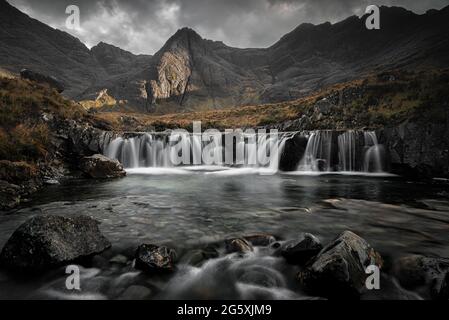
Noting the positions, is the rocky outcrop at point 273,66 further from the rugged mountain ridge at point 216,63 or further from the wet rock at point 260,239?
the wet rock at point 260,239

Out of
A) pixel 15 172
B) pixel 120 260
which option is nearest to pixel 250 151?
pixel 15 172

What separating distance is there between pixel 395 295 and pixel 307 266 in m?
1.60

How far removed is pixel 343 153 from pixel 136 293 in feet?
73.8

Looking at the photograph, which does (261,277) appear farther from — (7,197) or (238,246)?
(7,197)

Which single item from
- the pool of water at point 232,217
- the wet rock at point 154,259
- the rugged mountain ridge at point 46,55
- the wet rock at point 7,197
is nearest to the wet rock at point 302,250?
the pool of water at point 232,217

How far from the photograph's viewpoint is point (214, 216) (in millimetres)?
10352

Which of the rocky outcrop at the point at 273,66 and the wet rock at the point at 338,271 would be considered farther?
the rocky outcrop at the point at 273,66

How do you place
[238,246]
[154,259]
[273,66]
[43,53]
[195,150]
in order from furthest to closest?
[273,66] < [43,53] < [195,150] < [238,246] < [154,259]

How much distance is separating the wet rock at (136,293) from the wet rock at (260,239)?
3.20 m

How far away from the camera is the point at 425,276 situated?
17.2 ft

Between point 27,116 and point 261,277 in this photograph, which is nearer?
point 261,277

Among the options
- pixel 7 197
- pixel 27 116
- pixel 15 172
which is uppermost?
pixel 27 116

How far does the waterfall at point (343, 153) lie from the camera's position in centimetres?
2248
